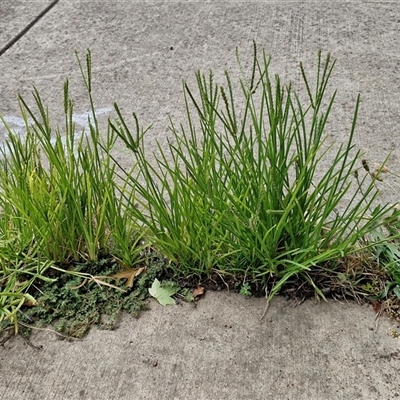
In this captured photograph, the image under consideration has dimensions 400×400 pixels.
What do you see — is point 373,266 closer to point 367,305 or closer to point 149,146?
point 367,305

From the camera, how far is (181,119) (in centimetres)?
293

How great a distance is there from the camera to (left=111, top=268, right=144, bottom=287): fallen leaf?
203 centimetres

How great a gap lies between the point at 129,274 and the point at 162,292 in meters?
0.15

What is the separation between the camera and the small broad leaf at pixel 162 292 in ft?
6.43

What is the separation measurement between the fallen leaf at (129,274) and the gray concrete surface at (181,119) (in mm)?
149

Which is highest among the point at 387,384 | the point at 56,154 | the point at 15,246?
the point at 56,154

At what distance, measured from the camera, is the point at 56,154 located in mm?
1974

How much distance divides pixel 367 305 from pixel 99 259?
0.96m

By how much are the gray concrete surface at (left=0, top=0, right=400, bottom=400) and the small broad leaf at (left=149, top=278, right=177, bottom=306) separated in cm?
3

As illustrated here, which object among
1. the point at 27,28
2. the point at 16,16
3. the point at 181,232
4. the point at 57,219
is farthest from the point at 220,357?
the point at 16,16

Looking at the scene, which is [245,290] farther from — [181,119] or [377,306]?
[181,119]

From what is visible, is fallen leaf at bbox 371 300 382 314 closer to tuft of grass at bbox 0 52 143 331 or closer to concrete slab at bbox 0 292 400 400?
concrete slab at bbox 0 292 400 400

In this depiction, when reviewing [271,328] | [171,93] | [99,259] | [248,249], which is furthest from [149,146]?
[271,328]

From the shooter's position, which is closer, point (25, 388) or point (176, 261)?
point (25, 388)
